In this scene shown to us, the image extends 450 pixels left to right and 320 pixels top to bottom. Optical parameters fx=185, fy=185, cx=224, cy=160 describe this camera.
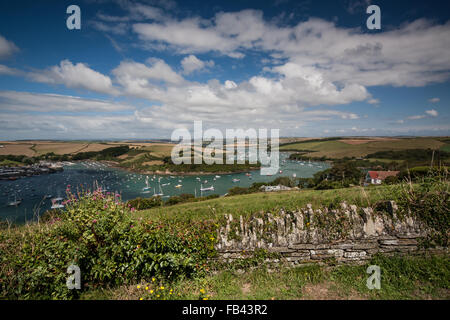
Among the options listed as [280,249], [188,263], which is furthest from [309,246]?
[188,263]

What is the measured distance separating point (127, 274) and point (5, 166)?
153 meters

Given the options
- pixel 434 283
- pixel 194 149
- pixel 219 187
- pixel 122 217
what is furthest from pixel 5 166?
pixel 434 283

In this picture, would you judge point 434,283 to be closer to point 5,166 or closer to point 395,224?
point 395,224

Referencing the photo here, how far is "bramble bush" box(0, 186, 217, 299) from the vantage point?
3854 mm

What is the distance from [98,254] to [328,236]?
575 centimetres

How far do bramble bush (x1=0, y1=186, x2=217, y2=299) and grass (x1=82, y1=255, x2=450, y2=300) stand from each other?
0.99ft

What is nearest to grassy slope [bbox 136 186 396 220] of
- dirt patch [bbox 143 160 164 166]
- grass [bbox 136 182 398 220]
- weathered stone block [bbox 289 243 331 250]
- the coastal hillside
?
grass [bbox 136 182 398 220]

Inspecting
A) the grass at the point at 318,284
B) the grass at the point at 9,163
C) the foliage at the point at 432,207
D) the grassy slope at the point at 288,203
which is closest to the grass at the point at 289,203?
the grassy slope at the point at 288,203

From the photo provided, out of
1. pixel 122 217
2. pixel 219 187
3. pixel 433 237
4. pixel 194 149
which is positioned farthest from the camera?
pixel 194 149

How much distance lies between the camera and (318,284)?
171 inches

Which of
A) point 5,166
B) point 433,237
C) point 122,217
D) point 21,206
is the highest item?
point 122,217

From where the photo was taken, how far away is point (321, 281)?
4.45m

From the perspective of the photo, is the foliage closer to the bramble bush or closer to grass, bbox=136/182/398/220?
grass, bbox=136/182/398/220

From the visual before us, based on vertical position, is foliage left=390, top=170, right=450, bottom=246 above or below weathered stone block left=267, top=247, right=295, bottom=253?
above
